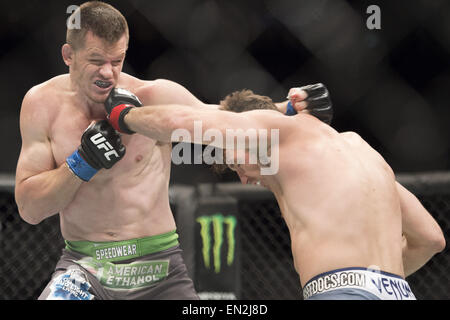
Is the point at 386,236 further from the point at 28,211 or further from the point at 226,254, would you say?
the point at 28,211

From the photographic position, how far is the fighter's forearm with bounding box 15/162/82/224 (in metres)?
1.62

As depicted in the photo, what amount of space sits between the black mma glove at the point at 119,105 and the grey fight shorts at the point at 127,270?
13.8 inches

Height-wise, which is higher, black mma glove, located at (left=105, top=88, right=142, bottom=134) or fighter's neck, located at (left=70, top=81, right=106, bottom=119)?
black mma glove, located at (left=105, top=88, right=142, bottom=134)

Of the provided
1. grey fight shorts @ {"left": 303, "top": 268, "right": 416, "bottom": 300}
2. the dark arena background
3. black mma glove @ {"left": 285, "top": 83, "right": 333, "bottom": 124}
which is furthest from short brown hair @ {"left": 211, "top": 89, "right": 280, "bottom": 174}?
the dark arena background

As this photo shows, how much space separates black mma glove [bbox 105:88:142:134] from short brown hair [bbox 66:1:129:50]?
0.48ft

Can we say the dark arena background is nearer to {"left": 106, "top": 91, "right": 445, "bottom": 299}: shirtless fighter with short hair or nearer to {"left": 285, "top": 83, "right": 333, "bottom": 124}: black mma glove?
{"left": 285, "top": 83, "right": 333, "bottom": 124}: black mma glove

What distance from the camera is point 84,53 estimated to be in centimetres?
170

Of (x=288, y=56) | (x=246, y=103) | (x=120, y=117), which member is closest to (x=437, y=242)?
(x=246, y=103)

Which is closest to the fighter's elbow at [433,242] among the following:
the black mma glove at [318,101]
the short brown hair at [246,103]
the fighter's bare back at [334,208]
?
the fighter's bare back at [334,208]

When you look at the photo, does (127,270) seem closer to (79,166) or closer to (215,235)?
(79,166)

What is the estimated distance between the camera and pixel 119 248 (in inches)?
68.2

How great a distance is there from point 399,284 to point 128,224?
2.52ft

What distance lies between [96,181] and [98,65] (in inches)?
12.6
